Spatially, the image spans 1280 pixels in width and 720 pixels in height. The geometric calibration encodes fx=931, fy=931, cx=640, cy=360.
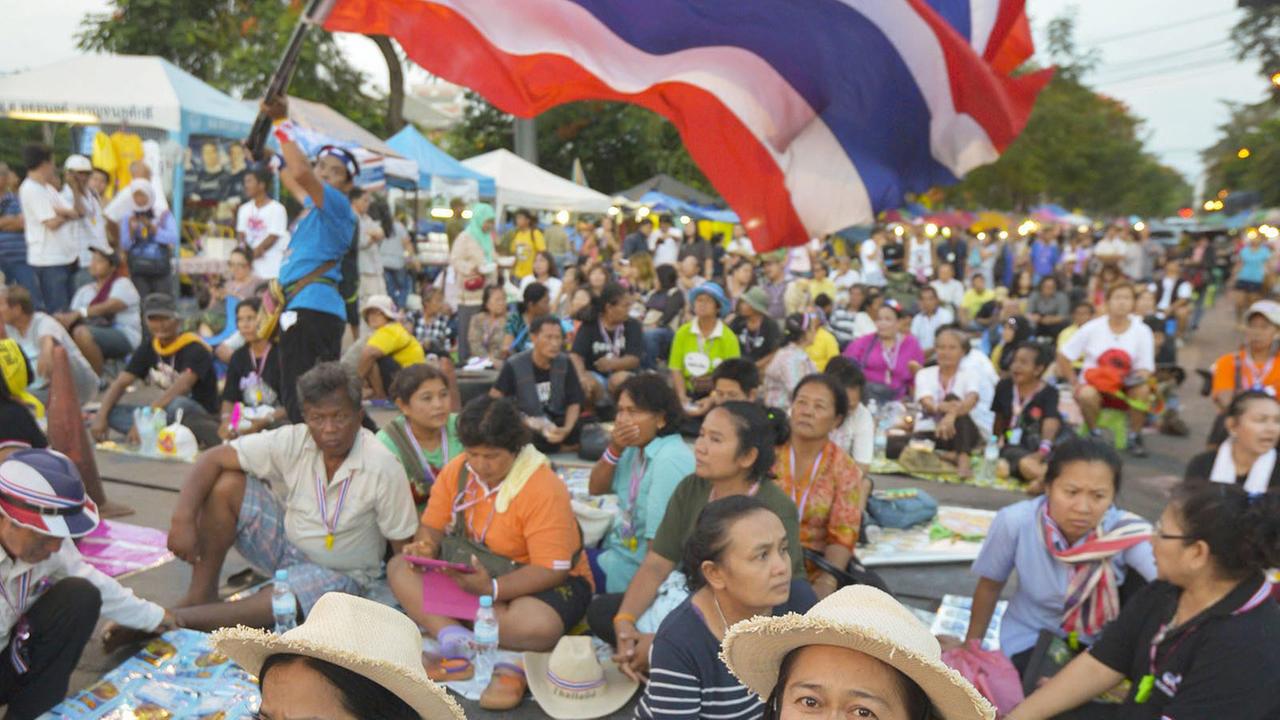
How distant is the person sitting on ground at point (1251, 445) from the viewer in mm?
4391

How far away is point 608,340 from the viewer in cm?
810

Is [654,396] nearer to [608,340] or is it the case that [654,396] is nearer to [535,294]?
[608,340]

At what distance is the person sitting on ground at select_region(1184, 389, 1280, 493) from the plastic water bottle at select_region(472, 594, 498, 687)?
3.28m

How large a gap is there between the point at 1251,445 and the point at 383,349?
5.43 metres

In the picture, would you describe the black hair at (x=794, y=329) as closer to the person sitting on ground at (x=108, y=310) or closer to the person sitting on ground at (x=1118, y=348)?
the person sitting on ground at (x=1118, y=348)

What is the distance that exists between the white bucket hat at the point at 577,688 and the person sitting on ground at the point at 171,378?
442 cm

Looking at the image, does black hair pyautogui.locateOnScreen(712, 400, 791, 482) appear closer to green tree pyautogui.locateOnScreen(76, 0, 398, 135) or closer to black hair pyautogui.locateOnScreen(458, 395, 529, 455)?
black hair pyautogui.locateOnScreen(458, 395, 529, 455)

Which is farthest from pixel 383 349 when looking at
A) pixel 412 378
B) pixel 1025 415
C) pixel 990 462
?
pixel 1025 415

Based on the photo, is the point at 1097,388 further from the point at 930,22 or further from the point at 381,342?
the point at 381,342

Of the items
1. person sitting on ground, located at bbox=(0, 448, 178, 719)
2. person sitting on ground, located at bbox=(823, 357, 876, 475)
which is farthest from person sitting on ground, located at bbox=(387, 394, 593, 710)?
person sitting on ground, located at bbox=(823, 357, 876, 475)

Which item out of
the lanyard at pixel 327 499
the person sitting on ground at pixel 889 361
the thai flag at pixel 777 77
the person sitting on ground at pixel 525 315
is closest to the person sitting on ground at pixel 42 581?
the lanyard at pixel 327 499

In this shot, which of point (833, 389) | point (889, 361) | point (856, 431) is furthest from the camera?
point (889, 361)

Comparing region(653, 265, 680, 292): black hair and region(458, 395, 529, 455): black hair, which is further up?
region(458, 395, 529, 455): black hair

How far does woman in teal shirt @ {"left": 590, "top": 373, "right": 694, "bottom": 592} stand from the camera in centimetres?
400
